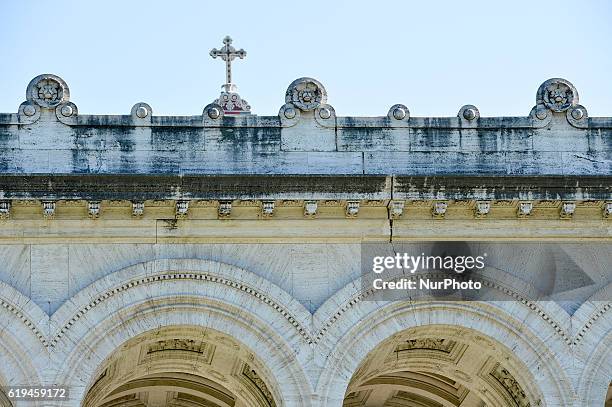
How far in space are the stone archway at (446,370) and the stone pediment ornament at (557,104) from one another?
3.65 m

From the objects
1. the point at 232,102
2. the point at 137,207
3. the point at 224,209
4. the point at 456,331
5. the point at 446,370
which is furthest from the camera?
the point at 232,102

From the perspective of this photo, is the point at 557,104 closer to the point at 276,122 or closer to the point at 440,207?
the point at 440,207

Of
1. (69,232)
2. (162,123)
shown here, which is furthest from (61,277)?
(162,123)

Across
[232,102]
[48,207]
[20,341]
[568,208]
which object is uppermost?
[232,102]

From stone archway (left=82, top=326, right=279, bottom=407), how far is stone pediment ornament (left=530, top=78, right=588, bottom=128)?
19.6 feet

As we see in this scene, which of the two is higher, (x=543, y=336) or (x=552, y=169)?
(x=552, y=169)

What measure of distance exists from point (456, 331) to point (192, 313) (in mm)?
4107

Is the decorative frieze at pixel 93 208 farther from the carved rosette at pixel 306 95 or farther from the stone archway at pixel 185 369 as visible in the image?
the carved rosette at pixel 306 95

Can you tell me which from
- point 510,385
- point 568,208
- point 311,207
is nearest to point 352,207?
point 311,207

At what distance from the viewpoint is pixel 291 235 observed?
3253cm

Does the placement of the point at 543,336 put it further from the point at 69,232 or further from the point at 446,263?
the point at 69,232

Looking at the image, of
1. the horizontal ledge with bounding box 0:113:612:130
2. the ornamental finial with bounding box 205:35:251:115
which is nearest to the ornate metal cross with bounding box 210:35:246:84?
the ornamental finial with bounding box 205:35:251:115

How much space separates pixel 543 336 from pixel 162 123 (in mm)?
6731

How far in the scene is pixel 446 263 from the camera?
1288 inches
